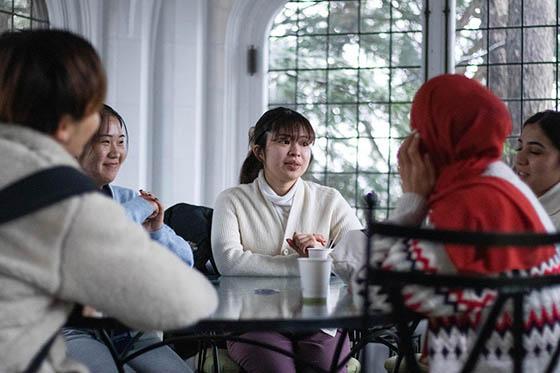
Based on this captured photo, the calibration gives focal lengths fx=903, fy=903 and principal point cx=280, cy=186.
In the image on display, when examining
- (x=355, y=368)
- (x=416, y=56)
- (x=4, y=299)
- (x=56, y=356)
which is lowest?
(x=355, y=368)

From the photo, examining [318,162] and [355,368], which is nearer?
[355,368]

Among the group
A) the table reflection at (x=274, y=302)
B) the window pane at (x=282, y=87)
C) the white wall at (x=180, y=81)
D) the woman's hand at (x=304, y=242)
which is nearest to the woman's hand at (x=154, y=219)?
the table reflection at (x=274, y=302)

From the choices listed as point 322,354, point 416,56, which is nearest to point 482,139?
point 322,354

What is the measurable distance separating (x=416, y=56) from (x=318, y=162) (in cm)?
85

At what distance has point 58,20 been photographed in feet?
15.9

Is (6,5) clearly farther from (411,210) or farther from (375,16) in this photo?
(411,210)

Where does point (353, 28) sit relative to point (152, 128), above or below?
above

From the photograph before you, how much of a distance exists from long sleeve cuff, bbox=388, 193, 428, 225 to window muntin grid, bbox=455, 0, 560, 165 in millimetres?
3303

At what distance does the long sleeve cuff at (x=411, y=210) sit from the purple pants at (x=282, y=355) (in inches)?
39.1

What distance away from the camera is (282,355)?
285 centimetres

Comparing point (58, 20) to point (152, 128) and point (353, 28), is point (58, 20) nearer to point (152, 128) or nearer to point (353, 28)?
point (152, 128)

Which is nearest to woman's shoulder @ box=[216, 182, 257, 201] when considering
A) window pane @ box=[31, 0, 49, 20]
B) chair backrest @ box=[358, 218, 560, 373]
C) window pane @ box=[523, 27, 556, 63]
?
chair backrest @ box=[358, 218, 560, 373]

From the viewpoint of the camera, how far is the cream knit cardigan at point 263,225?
9.45 feet

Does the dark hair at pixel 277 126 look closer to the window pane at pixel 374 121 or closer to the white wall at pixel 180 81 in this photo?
the white wall at pixel 180 81
